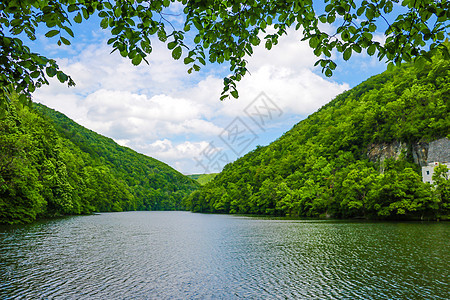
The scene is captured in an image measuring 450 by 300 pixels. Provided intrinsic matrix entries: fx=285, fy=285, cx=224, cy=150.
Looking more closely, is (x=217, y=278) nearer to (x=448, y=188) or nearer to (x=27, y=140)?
(x=27, y=140)

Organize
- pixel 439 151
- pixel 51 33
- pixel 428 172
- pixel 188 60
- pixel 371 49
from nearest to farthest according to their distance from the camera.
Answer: pixel 51 33, pixel 371 49, pixel 188 60, pixel 428 172, pixel 439 151

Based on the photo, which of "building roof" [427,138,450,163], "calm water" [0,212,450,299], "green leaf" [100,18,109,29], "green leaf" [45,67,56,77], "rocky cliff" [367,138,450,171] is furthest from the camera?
"rocky cliff" [367,138,450,171]

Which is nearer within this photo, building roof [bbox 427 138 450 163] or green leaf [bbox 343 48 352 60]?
green leaf [bbox 343 48 352 60]

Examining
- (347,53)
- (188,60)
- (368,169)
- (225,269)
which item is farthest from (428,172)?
(188,60)

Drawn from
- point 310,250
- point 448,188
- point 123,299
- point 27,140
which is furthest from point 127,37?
point 448,188

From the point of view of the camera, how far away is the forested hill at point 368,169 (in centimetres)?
5278

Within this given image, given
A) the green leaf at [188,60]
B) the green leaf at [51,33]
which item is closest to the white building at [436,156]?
the green leaf at [188,60]

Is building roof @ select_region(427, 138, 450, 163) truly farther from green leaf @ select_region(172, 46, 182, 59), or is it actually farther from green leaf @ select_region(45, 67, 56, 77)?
green leaf @ select_region(45, 67, 56, 77)

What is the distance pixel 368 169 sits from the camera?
2539 inches

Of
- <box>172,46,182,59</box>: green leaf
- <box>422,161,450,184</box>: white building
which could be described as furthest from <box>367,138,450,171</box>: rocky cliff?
<box>172,46,182,59</box>: green leaf

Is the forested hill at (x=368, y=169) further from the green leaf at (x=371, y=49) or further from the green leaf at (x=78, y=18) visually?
the green leaf at (x=78, y=18)

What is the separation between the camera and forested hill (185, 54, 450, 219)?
173 ft

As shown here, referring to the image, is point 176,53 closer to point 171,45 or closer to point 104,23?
point 171,45

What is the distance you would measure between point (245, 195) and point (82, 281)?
98.8m
